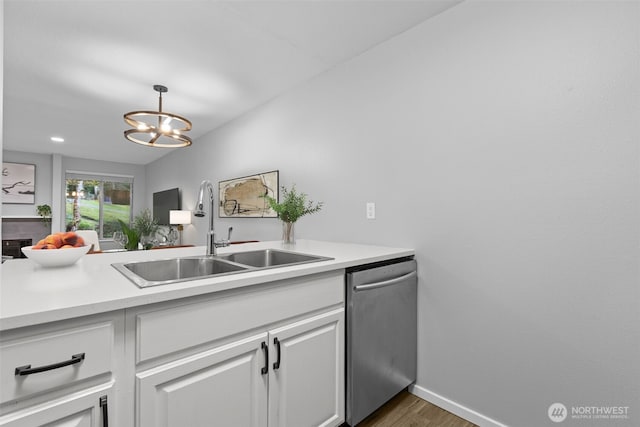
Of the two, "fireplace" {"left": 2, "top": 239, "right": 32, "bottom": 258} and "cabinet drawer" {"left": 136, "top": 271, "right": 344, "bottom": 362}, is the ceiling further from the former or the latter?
"fireplace" {"left": 2, "top": 239, "right": 32, "bottom": 258}

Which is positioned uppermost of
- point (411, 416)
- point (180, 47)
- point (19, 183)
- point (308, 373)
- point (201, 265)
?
point (180, 47)

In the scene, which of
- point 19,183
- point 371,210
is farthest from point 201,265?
point 19,183

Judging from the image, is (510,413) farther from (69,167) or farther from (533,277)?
(69,167)

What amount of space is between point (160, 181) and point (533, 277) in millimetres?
6432

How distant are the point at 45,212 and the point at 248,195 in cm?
509

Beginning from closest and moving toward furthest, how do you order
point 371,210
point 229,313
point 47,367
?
point 47,367 → point 229,313 → point 371,210

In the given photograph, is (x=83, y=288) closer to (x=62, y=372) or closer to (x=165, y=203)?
(x=62, y=372)

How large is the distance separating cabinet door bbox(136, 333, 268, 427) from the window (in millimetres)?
6889

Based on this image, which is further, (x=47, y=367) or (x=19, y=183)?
(x=19, y=183)

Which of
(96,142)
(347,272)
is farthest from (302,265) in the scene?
(96,142)

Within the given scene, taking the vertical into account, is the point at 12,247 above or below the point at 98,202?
below

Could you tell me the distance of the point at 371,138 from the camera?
210 cm

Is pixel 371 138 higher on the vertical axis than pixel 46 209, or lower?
higher

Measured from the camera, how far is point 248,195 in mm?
3357
